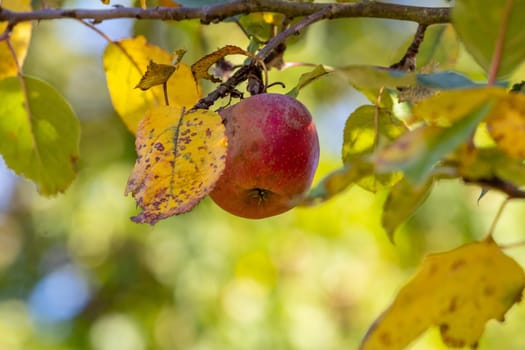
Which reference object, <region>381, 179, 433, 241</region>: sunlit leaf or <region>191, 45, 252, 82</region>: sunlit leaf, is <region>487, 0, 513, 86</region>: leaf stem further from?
<region>191, 45, 252, 82</region>: sunlit leaf

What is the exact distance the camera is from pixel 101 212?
2.95 m

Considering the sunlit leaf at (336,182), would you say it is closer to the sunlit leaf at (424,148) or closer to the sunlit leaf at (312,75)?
the sunlit leaf at (424,148)

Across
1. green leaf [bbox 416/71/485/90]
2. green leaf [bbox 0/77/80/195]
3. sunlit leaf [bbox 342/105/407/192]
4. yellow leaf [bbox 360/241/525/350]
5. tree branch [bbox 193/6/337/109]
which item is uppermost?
green leaf [bbox 416/71/485/90]

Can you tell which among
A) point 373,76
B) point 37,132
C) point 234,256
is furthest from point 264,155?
point 234,256

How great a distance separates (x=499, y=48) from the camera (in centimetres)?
71

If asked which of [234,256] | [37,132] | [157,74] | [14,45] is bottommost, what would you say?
[234,256]

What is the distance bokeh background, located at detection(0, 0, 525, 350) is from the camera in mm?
2639

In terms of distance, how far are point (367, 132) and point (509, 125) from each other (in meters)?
0.46

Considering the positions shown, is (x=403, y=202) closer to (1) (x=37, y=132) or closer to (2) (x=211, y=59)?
(2) (x=211, y=59)

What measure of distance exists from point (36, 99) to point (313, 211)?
1647 mm

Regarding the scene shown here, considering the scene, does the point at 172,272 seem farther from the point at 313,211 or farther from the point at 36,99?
the point at 36,99

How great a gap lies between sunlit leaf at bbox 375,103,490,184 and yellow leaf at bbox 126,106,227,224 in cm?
23

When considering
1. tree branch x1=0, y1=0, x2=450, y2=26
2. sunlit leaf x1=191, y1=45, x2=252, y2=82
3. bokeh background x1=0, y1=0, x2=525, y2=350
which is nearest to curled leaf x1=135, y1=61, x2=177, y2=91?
sunlit leaf x1=191, y1=45, x2=252, y2=82

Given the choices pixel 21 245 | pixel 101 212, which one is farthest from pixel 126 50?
pixel 21 245
